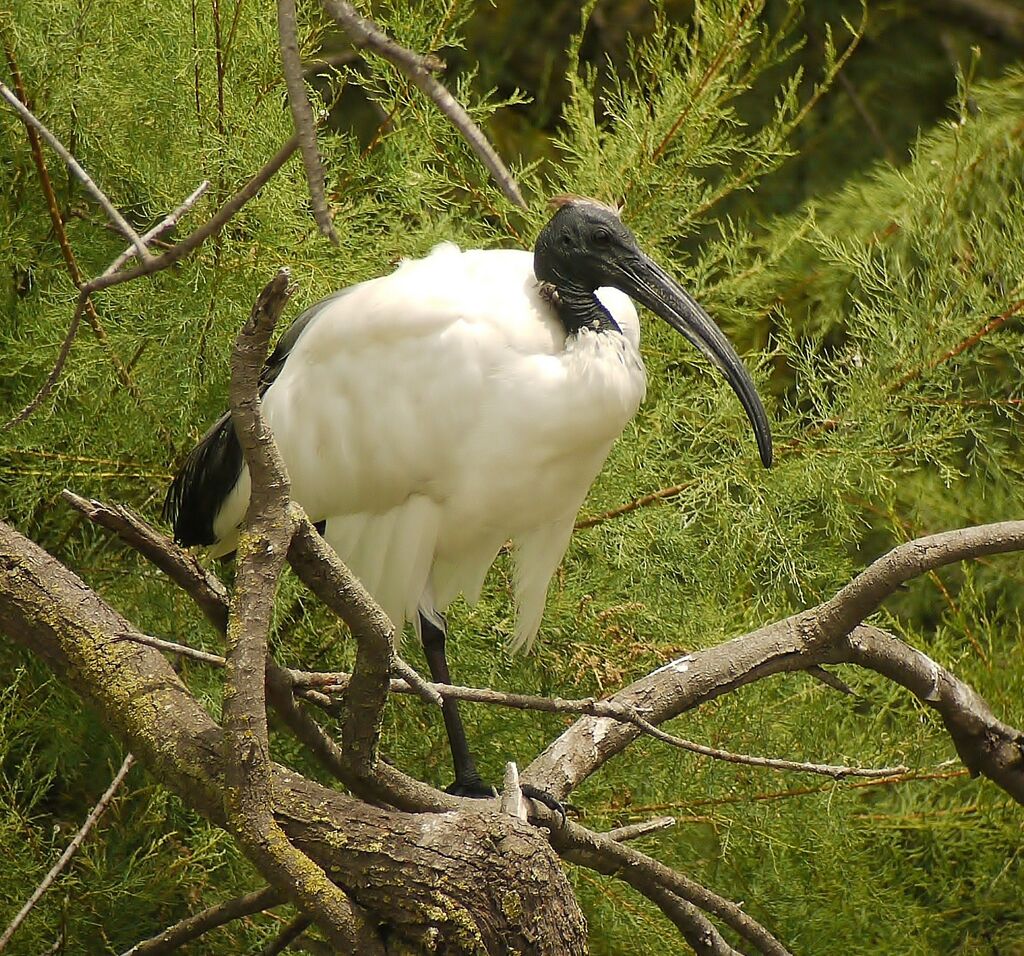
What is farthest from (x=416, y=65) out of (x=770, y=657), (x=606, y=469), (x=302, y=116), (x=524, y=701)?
(x=606, y=469)

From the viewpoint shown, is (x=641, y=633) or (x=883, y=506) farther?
(x=883, y=506)

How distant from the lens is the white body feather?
85.7 inches

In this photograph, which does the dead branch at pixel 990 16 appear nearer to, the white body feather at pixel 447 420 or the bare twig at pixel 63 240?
the white body feather at pixel 447 420

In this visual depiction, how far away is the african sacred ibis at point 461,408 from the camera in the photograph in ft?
7.14

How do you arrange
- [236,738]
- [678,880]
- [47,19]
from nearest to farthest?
[236,738], [678,880], [47,19]

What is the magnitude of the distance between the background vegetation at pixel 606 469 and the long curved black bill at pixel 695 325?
0.38m

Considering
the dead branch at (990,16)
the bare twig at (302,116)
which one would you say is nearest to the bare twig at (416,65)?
the bare twig at (302,116)

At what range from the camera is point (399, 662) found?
147 cm

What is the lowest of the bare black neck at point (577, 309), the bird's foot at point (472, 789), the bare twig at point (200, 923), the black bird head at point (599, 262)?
the bird's foot at point (472, 789)

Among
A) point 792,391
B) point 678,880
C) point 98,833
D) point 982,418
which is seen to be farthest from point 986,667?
point 98,833

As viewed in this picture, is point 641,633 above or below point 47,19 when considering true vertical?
below

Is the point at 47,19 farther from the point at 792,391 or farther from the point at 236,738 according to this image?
the point at 792,391

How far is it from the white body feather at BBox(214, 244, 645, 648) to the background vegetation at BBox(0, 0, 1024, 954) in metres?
0.19

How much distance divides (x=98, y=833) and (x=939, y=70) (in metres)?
3.22
